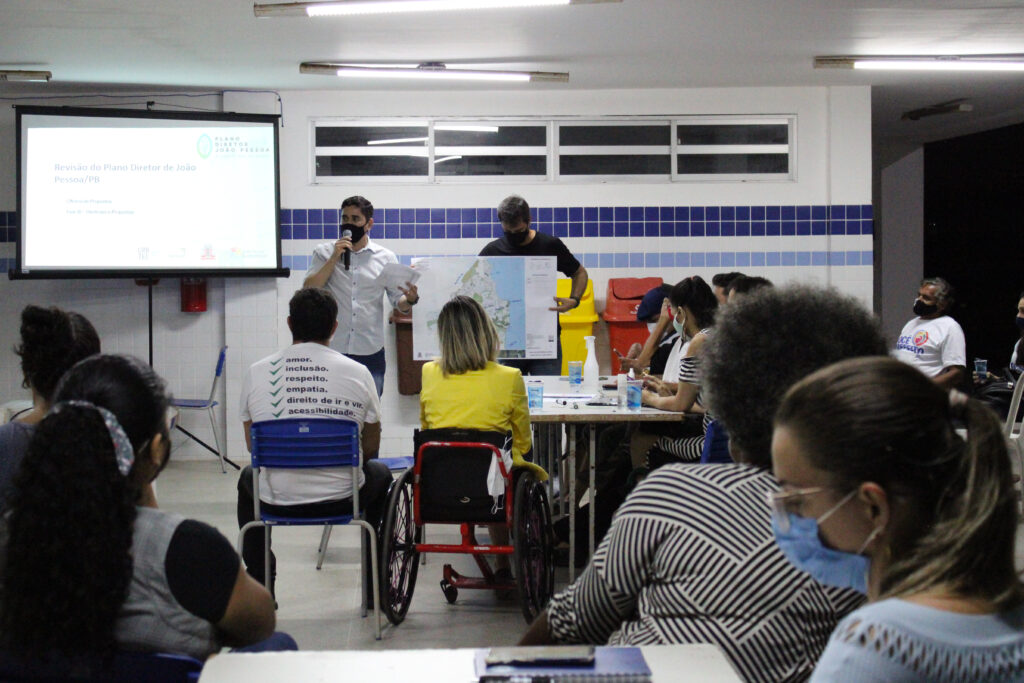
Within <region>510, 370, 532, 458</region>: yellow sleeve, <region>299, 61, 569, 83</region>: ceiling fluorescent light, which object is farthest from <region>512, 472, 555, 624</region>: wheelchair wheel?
<region>299, 61, 569, 83</region>: ceiling fluorescent light

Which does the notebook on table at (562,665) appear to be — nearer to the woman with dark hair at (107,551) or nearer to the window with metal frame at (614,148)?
the woman with dark hair at (107,551)

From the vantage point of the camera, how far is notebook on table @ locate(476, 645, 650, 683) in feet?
4.22

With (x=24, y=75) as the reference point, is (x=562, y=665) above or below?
below

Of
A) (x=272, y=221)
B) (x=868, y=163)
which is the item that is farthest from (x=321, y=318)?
(x=868, y=163)

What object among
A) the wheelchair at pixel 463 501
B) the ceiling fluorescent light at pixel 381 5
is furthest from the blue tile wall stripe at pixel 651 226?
the wheelchair at pixel 463 501

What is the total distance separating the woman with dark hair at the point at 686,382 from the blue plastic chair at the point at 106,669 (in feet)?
9.33

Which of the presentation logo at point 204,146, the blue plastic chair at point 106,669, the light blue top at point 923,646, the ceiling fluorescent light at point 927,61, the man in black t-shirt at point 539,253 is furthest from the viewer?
the presentation logo at point 204,146

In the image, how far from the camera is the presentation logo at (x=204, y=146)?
7.06 m

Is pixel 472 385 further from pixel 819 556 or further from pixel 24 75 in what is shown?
pixel 24 75

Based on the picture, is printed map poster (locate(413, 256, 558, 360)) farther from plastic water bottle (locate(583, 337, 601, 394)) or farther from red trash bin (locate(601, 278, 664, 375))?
plastic water bottle (locate(583, 337, 601, 394))

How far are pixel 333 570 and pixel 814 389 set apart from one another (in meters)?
3.83

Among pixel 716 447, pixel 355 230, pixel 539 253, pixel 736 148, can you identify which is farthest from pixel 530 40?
pixel 716 447

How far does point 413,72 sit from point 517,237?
4.50 feet

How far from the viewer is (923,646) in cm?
96
